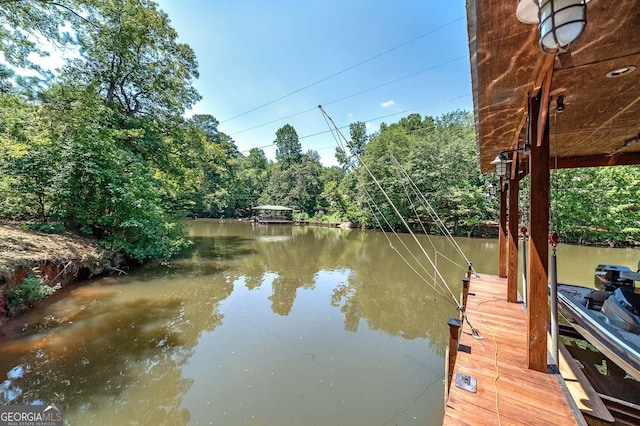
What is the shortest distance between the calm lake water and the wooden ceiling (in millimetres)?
2003

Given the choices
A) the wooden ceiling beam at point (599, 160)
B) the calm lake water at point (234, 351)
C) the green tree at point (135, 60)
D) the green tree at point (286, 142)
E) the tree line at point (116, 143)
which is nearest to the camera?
the calm lake water at point (234, 351)

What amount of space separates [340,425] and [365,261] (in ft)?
23.3

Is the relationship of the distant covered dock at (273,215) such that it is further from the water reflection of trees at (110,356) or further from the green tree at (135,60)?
the water reflection of trees at (110,356)

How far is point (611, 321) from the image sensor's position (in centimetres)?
248

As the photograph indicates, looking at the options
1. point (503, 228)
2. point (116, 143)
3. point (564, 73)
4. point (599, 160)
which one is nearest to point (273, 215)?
point (116, 143)

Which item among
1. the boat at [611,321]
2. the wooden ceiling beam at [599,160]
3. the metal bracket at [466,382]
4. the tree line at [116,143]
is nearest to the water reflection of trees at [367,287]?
the boat at [611,321]

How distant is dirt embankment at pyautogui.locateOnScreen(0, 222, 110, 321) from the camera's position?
13.5 feet

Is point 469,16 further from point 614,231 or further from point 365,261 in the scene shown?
point 614,231

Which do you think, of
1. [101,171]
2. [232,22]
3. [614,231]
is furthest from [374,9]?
[614,231]

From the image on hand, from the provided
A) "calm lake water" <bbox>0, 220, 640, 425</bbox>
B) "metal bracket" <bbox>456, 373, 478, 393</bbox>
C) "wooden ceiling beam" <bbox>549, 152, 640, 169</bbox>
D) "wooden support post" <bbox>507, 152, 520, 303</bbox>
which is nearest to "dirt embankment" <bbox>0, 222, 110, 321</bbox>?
"calm lake water" <bbox>0, 220, 640, 425</bbox>

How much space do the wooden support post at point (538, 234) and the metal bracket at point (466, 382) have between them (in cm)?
55

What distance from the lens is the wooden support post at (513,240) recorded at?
3.43 metres

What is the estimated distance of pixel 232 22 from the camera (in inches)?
330

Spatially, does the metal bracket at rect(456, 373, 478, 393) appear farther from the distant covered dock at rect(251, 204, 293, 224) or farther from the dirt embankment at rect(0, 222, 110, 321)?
the distant covered dock at rect(251, 204, 293, 224)
